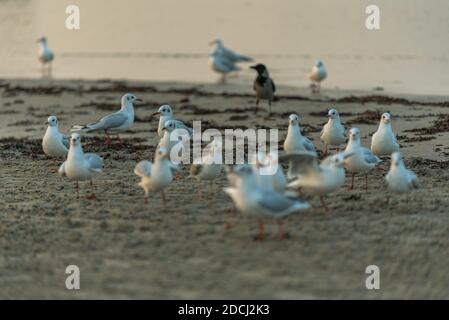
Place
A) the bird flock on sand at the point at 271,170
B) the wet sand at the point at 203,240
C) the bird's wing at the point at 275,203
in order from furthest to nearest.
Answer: the bird flock on sand at the point at 271,170
the bird's wing at the point at 275,203
the wet sand at the point at 203,240

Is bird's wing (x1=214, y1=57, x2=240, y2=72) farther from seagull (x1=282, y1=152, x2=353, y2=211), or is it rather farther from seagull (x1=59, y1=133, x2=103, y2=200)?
seagull (x1=282, y1=152, x2=353, y2=211)

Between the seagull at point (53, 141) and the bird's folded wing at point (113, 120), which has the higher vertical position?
the bird's folded wing at point (113, 120)

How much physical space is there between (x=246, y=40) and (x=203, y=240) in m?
28.3

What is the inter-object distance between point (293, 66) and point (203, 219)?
20.8 metres

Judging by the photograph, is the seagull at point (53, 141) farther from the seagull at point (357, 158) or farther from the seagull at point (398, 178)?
the seagull at point (398, 178)

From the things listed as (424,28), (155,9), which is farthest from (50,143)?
(155,9)

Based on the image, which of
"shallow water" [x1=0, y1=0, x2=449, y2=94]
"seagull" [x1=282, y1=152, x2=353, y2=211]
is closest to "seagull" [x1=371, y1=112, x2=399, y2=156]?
"seagull" [x1=282, y1=152, x2=353, y2=211]

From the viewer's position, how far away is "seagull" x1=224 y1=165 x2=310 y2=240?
7.48 m

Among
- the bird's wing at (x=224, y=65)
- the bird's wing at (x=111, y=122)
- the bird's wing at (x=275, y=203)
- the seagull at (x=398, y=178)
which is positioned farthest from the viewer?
the bird's wing at (x=224, y=65)

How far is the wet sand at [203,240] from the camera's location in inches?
264

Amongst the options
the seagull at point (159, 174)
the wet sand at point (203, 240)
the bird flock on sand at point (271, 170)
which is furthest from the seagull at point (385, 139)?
the seagull at point (159, 174)

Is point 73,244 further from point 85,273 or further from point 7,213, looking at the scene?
point 7,213

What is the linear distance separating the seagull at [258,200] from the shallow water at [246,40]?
15001 millimetres

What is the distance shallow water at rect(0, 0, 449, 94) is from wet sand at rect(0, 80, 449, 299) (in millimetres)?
12790
